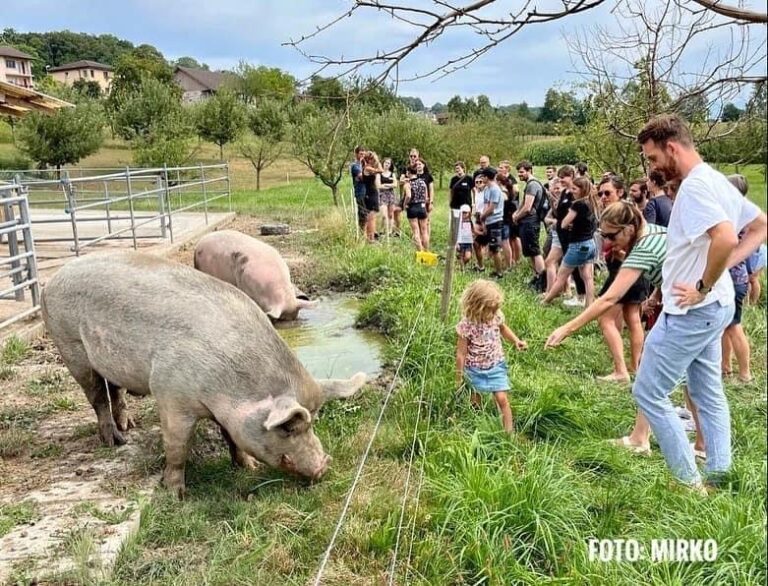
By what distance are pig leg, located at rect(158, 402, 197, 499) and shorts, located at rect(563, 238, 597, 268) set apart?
4379mm

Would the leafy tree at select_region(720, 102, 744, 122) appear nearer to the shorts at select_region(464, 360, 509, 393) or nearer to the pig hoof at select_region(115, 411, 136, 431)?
the shorts at select_region(464, 360, 509, 393)

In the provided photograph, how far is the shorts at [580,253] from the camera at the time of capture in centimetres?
662

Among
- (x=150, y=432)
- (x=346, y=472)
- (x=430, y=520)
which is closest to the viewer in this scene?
(x=430, y=520)

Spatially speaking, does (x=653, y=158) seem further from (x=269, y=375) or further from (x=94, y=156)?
(x=94, y=156)

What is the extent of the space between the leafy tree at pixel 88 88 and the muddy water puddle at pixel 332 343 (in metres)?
2.49

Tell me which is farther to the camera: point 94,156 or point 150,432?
point 94,156

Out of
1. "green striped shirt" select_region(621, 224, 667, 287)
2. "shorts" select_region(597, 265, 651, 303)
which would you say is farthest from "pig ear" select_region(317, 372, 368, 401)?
"shorts" select_region(597, 265, 651, 303)

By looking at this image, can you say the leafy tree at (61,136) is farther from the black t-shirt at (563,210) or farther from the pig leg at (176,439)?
the black t-shirt at (563,210)

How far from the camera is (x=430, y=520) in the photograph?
301cm

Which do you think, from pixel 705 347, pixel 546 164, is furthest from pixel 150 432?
pixel 546 164

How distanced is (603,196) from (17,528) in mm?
5186

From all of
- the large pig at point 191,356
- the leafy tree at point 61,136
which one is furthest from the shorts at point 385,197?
the large pig at point 191,356

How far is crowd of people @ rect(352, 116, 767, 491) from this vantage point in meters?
1.97

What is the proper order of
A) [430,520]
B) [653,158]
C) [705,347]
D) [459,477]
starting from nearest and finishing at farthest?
1. [653,158]
2. [705,347]
3. [430,520]
4. [459,477]
